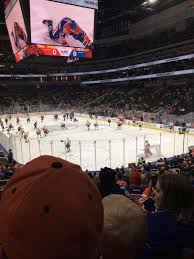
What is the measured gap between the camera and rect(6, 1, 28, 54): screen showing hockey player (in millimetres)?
19266

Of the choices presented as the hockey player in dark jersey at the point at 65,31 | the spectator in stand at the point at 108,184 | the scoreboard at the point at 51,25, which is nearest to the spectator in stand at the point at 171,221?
the spectator in stand at the point at 108,184

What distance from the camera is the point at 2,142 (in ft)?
66.1

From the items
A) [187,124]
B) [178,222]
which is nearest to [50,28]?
[187,124]

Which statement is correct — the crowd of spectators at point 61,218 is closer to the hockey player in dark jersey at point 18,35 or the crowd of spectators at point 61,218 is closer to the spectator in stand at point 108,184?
the spectator in stand at point 108,184

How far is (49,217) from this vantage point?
114 centimetres

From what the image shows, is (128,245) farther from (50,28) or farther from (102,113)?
(102,113)

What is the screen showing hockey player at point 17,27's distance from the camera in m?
Answer: 19.3

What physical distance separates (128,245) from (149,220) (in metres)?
0.44

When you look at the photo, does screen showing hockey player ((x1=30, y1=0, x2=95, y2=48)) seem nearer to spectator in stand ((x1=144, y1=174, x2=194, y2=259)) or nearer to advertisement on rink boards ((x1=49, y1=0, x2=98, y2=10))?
advertisement on rink boards ((x1=49, y1=0, x2=98, y2=10))

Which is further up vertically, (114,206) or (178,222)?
(114,206)

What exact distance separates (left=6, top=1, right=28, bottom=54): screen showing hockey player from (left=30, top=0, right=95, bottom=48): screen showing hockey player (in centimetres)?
80

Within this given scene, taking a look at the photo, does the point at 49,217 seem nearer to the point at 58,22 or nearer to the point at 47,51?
the point at 58,22

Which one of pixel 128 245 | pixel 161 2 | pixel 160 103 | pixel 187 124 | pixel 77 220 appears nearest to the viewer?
pixel 77 220

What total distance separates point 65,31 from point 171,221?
20.2 metres
